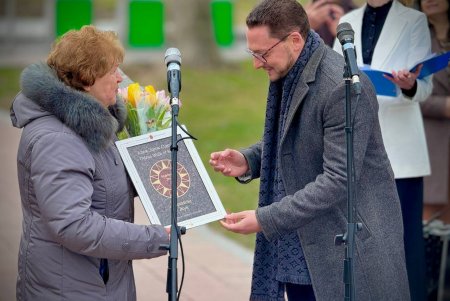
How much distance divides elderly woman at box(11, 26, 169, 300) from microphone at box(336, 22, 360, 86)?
88 cm

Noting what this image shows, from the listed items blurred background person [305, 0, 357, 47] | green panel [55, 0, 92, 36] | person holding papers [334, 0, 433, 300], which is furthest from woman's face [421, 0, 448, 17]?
→ green panel [55, 0, 92, 36]

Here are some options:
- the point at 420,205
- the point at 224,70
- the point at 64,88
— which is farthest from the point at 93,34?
the point at 224,70

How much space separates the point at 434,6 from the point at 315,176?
2222mm

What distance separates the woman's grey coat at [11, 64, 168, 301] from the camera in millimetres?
3703

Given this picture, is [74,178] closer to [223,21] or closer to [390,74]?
[390,74]

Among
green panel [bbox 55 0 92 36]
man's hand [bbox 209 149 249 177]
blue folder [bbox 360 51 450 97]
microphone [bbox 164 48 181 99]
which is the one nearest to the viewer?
microphone [bbox 164 48 181 99]

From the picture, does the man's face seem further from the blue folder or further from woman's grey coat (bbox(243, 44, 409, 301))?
the blue folder

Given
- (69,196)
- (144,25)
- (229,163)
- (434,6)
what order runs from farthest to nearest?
(144,25) → (434,6) → (229,163) → (69,196)

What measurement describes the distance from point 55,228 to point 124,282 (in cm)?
52

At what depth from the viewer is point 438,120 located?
610 centimetres

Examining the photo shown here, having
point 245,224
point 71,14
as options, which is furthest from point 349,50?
point 71,14

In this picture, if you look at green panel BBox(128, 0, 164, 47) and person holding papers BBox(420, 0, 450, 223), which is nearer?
person holding papers BBox(420, 0, 450, 223)

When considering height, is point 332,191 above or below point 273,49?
below

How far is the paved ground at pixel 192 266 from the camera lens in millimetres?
6859
